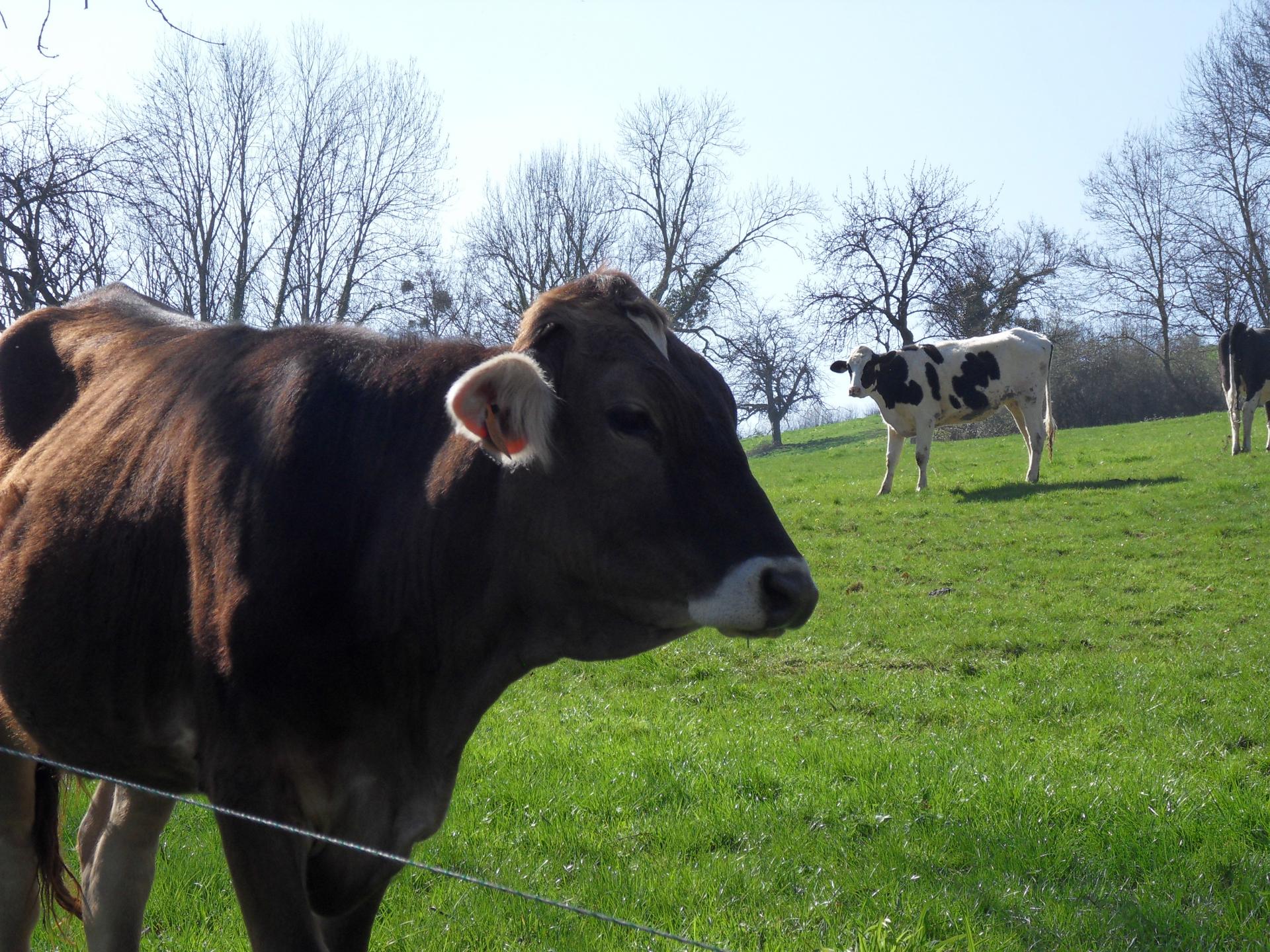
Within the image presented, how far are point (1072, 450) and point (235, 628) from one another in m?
24.9

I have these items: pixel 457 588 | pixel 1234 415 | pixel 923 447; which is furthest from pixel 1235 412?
pixel 457 588

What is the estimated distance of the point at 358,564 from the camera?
2785 millimetres

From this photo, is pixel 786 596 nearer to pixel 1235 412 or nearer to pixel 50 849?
pixel 50 849

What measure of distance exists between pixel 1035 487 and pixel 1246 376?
6289mm

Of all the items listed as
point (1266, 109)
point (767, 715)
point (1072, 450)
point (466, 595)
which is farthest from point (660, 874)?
point (1266, 109)

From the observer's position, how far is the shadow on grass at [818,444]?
41.7 metres

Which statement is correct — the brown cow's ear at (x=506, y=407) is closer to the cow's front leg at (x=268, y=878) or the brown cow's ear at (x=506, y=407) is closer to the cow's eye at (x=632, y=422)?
the cow's eye at (x=632, y=422)

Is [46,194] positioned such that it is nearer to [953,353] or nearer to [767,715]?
[767,715]

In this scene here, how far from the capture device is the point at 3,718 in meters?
3.46

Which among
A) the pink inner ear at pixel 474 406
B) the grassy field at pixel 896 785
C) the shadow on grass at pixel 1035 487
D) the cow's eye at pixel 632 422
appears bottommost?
the grassy field at pixel 896 785

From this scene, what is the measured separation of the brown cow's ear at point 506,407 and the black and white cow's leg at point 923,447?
16.0 meters

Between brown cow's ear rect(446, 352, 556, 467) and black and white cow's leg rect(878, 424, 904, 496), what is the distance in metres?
16.0

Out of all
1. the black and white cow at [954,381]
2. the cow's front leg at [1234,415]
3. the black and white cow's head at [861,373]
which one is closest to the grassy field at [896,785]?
the black and white cow at [954,381]

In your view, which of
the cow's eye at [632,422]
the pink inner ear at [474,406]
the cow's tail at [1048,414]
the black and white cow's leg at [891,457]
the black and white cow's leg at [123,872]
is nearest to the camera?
the pink inner ear at [474,406]
